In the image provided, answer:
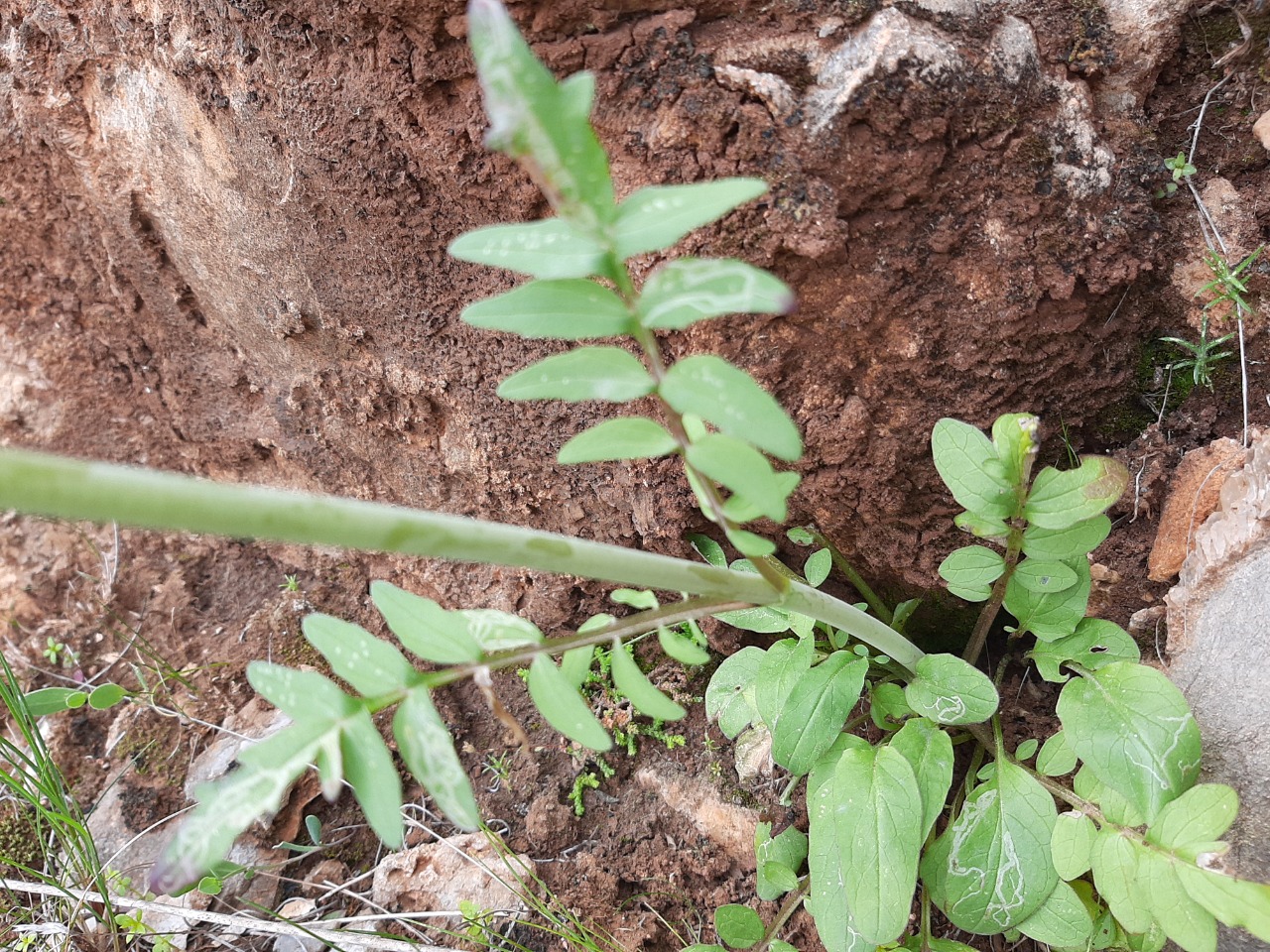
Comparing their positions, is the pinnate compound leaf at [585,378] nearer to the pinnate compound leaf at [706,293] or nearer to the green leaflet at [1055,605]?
the pinnate compound leaf at [706,293]

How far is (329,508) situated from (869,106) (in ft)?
3.99

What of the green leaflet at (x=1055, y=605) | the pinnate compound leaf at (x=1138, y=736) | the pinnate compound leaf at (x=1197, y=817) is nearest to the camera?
the pinnate compound leaf at (x=1197, y=817)

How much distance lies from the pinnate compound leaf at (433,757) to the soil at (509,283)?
999 millimetres

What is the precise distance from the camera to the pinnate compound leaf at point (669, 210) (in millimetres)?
907

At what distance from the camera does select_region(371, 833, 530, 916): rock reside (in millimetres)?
2256

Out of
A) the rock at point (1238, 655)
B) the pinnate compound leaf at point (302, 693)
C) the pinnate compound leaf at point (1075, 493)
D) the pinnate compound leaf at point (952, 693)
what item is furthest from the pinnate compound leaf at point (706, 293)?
the rock at point (1238, 655)

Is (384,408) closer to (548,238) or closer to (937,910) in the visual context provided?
(548,238)

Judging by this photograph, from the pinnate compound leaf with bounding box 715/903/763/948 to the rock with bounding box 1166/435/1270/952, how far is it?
864 millimetres

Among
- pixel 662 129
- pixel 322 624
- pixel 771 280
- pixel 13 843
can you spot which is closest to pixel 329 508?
pixel 322 624

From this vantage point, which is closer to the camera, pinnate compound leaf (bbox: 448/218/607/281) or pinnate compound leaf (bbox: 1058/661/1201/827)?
pinnate compound leaf (bbox: 448/218/607/281)

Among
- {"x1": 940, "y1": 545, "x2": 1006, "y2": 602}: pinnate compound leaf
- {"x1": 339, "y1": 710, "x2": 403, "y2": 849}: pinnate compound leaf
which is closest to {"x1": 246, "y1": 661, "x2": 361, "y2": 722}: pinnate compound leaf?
{"x1": 339, "y1": 710, "x2": 403, "y2": 849}: pinnate compound leaf

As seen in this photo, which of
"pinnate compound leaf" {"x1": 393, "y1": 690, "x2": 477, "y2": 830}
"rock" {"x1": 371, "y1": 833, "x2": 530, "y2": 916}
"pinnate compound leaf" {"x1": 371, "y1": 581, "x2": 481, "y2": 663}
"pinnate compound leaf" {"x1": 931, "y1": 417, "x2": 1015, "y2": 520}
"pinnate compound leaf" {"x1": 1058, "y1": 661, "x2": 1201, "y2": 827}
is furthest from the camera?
"rock" {"x1": 371, "y1": 833, "x2": 530, "y2": 916}

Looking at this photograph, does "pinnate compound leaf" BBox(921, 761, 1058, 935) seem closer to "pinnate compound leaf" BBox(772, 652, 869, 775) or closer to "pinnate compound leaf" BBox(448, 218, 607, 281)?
"pinnate compound leaf" BBox(772, 652, 869, 775)

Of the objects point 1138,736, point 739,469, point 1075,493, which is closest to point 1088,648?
point 1138,736
